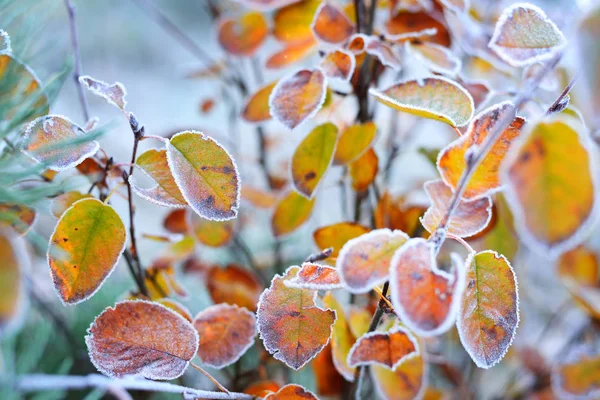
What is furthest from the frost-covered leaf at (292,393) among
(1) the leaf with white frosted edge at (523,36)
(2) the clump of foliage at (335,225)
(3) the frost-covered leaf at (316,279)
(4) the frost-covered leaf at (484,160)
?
(1) the leaf with white frosted edge at (523,36)

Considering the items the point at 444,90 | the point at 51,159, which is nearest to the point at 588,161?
the point at 444,90

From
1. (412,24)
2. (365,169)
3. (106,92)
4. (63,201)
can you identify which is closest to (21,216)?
(63,201)

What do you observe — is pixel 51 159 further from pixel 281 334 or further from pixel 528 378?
pixel 528 378

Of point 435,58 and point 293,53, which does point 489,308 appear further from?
point 293,53

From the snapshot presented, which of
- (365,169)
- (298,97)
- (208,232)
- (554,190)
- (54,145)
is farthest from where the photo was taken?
(208,232)

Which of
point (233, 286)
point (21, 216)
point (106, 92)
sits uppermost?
point (106, 92)

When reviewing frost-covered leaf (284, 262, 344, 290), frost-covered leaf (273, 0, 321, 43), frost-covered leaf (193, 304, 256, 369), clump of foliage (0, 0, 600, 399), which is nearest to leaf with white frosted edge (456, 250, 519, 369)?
clump of foliage (0, 0, 600, 399)

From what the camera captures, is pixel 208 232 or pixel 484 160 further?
pixel 208 232

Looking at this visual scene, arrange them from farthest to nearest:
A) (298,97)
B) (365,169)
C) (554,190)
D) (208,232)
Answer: (208,232) < (365,169) < (298,97) < (554,190)
